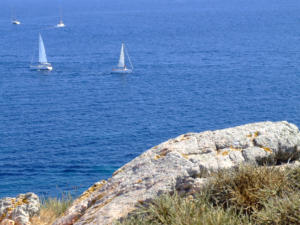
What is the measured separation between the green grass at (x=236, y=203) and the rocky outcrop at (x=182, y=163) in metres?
0.40

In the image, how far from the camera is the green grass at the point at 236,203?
5.68 meters

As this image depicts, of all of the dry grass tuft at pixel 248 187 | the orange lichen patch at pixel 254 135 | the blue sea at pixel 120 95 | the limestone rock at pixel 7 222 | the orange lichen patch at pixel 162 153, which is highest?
the orange lichen patch at pixel 254 135

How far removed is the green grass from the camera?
5.68m

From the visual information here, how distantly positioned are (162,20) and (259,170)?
187m

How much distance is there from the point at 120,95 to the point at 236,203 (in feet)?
255

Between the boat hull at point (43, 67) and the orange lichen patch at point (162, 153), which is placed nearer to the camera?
the orange lichen patch at point (162, 153)

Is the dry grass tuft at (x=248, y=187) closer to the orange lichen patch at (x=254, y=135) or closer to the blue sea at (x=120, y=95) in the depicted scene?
the orange lichen patch at (x=254, y=135)

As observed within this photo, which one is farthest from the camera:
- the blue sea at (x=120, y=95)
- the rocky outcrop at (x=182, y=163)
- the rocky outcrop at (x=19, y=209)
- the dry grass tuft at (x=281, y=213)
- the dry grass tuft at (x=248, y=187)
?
the blue sea at (x=120, y=95)

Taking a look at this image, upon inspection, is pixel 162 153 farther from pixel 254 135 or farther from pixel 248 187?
pixel 248 187

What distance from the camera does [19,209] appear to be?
995cm

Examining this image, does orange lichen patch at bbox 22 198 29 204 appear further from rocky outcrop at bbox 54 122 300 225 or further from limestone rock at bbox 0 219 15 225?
rocky outcrop at bbox 54 122 300 225

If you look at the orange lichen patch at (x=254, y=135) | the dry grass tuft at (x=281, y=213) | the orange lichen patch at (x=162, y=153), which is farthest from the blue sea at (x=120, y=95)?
the dry grass tuft at (x=281, y=213)

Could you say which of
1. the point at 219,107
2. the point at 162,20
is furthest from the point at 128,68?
the point at 162,20

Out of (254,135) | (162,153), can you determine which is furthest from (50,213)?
(254,135)
